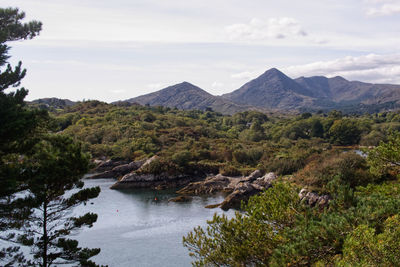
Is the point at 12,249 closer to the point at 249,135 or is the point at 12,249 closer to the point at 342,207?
the point at 342,207

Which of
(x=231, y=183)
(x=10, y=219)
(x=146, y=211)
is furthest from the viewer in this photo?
(x=231, y=183)

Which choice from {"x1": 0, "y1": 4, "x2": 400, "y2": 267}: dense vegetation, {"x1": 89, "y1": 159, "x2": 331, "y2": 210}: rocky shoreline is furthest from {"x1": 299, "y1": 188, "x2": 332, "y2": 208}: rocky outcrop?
{"x1": 0, "y1": 4, "x2": 400, "y2": 267}: dense vegetation

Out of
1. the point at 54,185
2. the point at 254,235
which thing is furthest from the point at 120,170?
the point at 54,185

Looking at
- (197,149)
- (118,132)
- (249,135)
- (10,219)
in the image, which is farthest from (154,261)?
(249,135)

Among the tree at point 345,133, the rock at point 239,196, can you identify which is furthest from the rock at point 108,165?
the tree at point 345,133

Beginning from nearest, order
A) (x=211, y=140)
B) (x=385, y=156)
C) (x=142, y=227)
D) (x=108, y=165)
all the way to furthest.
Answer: (x=385, y=156)
(x=142, y=227)
(x=108, y=165)
(x=211, y=140)

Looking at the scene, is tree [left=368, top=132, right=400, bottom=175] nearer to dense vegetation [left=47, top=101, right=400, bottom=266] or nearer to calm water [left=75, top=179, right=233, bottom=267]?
dense vegetation [left=47, top=101, right=400, bottom=266]

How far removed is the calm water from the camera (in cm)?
2950

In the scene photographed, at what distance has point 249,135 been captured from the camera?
98375 millimetres

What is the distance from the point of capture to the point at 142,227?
1481 inches

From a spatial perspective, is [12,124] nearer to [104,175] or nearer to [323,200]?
[323,200]

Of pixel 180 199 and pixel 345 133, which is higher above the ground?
pixel 345 133

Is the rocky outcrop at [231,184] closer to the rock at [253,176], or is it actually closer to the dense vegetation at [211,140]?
the rock at [253,176]

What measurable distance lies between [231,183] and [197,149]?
17.2m
